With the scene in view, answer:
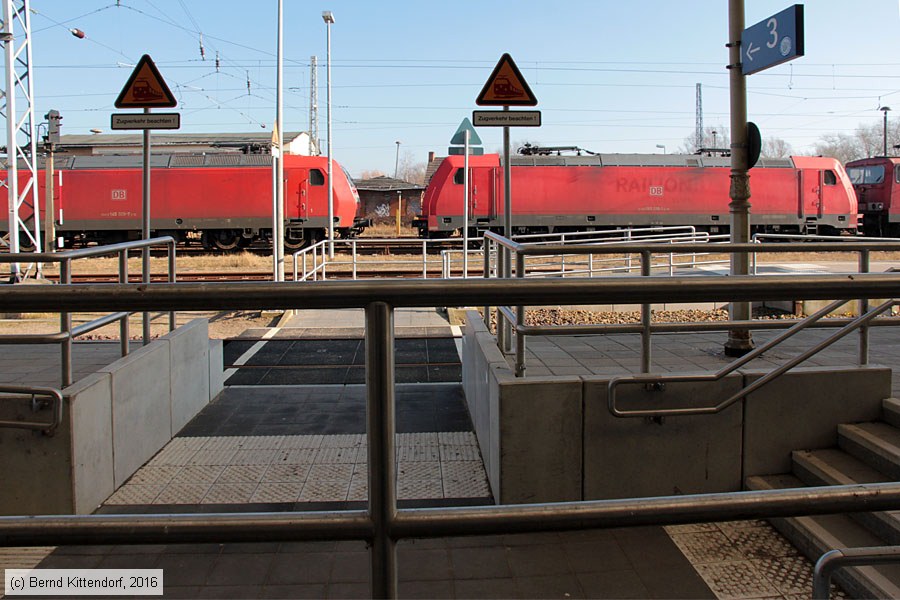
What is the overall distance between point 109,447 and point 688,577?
3203mm

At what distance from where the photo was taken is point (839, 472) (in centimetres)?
429

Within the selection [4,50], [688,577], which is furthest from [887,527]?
[4,50]

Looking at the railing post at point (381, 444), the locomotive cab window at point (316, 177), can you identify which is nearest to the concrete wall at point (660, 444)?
the railing post at point (381, 444)

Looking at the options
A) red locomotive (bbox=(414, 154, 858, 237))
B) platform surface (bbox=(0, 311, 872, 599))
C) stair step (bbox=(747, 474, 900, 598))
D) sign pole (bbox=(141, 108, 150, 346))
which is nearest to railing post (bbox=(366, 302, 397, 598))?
platform surface (bbox=(0, 311, 872, 599))

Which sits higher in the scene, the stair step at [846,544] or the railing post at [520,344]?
the railing post at [520,344]

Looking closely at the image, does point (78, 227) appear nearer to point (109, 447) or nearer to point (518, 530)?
point (109, 447)

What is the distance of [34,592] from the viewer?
2963mm

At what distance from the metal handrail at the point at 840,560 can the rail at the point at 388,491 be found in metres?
0.13

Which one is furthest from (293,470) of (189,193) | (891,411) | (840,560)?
(189,193)

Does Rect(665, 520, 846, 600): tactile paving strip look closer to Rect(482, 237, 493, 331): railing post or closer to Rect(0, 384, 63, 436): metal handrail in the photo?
Rect(482, 237, 493, 331): railing post

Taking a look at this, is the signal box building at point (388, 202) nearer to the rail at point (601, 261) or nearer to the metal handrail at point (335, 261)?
the rail at point (601, 261)

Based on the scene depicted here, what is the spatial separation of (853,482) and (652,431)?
1067mm

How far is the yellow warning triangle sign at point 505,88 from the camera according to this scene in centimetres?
684

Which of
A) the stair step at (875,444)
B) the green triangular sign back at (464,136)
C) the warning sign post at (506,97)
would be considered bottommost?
the stair step at (875,444)
